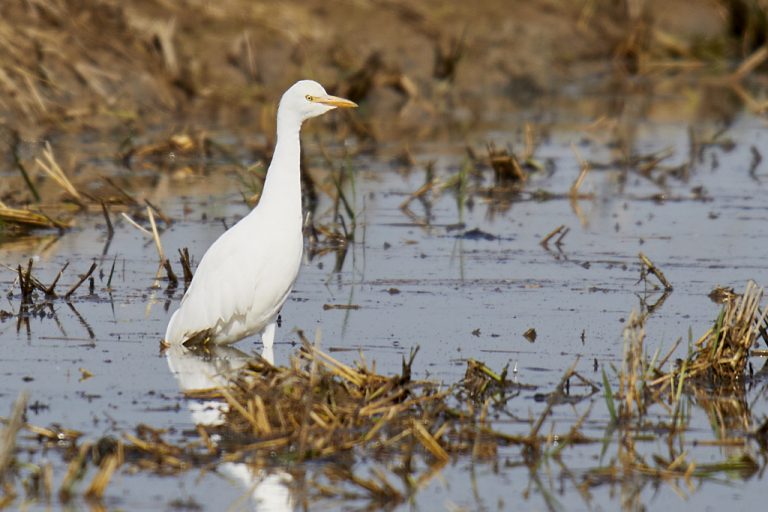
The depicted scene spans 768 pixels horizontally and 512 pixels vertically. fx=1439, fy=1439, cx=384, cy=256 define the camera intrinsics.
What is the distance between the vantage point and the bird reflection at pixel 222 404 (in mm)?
4965

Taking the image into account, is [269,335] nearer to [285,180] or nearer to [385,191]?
[285,180]

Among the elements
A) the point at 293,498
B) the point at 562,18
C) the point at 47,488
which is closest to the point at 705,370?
the point at 293,498

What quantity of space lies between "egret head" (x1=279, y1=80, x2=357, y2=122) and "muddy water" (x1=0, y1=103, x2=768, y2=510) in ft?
3.59

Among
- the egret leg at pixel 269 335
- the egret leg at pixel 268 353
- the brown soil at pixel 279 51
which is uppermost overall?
the brown soil at pixel 279 51

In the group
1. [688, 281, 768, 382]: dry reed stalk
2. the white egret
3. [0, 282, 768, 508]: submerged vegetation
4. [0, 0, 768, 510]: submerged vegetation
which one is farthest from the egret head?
[688, 281, 768, 382]: dry reed stalk

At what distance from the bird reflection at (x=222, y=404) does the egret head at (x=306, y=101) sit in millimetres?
1196

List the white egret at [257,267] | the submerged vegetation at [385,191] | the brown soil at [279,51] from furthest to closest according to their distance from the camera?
the brown soil at [279,51], the white egret at [257,267], the submerged vegetation at [385,191]

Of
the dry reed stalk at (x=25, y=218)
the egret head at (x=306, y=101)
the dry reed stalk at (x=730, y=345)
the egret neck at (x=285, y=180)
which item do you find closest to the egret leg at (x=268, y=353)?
the egret neck at (x=285, y=180)

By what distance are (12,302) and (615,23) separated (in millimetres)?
17175

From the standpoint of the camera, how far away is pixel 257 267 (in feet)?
22.4

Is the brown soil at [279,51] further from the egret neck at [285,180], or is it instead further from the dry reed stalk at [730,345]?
the dry reed stalk at [730,345]

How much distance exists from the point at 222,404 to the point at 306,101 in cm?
185

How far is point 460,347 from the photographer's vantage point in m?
7.33

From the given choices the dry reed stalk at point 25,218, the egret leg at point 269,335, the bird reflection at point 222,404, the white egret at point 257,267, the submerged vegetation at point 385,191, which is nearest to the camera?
the bird reflection at point 222,404
